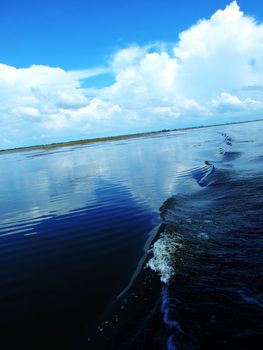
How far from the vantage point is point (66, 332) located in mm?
6297

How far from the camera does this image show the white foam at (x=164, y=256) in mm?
8281

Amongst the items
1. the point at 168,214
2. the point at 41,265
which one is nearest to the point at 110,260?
the point at 41,265

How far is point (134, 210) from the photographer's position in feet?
50.3

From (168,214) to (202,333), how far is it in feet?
27.2

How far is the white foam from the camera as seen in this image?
828 centimetres

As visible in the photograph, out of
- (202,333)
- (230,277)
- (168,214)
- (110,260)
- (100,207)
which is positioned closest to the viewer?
(202,333)

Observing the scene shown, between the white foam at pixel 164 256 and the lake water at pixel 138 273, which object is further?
the white foam at pixel 164 256

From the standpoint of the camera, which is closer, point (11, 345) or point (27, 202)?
point (11, 345)

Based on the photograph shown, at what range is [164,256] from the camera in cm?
934

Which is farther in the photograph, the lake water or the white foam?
the white foam

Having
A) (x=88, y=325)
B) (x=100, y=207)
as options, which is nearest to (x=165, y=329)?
(x=88, y=325)

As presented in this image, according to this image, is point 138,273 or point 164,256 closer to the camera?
point 138,273

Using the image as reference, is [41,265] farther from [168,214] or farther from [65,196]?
[65,196]

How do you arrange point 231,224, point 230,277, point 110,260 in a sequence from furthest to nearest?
1. point 231,224
2. point 110,260
3. point 230,277
